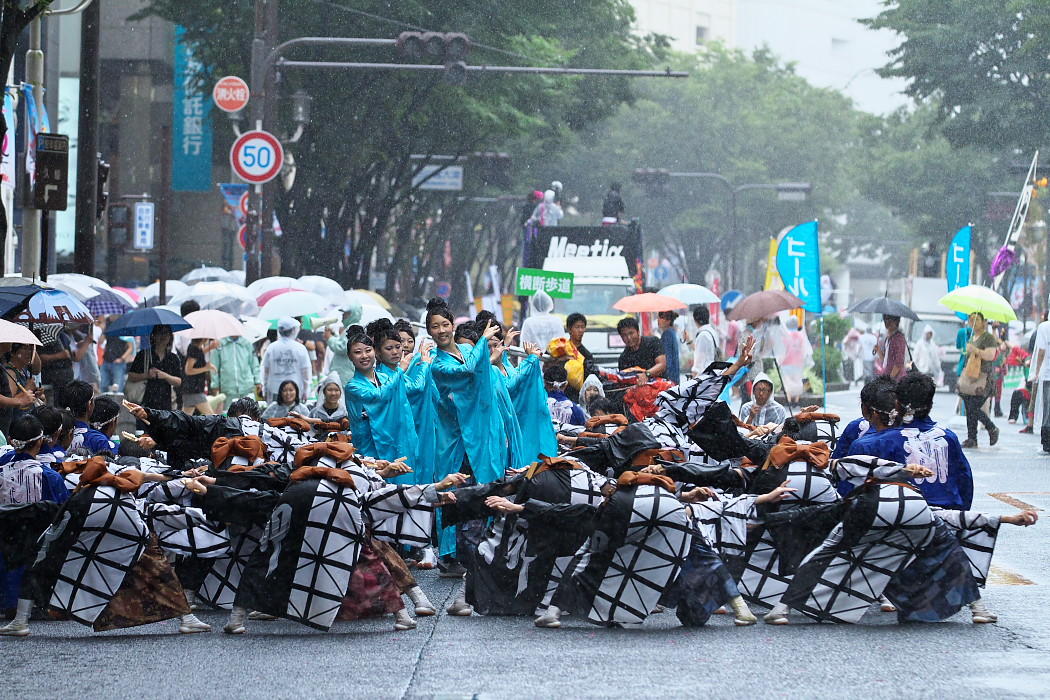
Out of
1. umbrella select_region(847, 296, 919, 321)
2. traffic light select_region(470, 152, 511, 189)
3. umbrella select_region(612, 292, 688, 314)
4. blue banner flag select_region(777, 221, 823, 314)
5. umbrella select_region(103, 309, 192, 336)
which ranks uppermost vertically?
traffic light select_region(470, 152, 511, 189)

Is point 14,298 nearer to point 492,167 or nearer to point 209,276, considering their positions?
point 209,276

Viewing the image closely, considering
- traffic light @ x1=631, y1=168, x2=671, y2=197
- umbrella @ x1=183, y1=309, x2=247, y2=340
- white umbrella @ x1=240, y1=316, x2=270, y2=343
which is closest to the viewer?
umbrella @ x1=183, y1=309, x2=247, y2=340

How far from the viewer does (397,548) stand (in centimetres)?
930

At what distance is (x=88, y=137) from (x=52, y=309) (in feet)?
17.1

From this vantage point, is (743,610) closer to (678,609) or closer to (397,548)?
(678,609)

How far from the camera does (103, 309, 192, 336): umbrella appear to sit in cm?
1380

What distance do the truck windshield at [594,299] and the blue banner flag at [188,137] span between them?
37.0 ft

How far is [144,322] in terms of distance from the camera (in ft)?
45.4

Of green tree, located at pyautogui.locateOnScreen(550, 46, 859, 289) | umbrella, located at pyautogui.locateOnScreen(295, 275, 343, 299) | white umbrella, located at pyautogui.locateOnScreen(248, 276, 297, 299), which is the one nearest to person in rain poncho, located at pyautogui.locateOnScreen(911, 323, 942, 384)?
umbrella, located at pyautogui.locateOnScreen(295, 275, 343, 299)

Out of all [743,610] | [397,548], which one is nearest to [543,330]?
[397,548]

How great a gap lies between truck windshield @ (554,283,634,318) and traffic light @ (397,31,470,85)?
644 centimetres

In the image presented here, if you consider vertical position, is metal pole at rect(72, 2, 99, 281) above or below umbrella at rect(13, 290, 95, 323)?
above

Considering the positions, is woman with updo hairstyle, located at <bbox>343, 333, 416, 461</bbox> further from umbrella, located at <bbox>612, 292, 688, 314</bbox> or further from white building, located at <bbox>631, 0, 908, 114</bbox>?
white building, located at <bbox>631, 0, 908, 114</bbox>

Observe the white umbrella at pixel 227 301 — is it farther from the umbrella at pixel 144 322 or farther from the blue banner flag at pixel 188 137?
the blue banner flag at pixel 188 137
